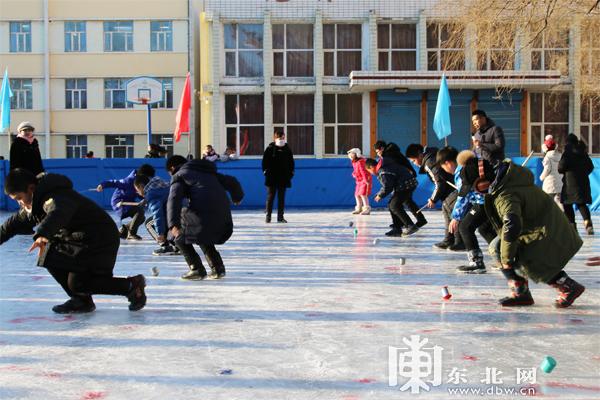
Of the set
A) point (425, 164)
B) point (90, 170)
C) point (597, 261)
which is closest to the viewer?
point (597, 261)

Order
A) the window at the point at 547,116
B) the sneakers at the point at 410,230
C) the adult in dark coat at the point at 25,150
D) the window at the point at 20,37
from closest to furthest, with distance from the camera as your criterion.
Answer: the adult in dark coat at the point at 25,150 → the sneakers at the point at 410,230 → the window at the point at 547,116 → the window at the point at 20,37

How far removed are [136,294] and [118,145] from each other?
3364 cm

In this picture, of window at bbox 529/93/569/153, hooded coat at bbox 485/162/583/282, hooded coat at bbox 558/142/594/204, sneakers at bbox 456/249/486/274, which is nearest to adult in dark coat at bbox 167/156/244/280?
sneakers at bbox 456/249/486/274

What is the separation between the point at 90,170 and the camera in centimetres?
2139

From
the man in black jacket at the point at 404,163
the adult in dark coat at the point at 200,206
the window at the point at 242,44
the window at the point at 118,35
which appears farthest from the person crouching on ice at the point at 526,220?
the window at the point at 118,35

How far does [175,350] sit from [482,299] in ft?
9.91

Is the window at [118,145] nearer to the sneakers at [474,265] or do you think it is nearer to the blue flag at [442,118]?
the blue flag at [442,118]

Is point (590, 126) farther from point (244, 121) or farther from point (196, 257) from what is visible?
point (196, 257)

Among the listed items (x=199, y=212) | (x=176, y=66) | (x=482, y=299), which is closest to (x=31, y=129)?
(x=199, y=212)

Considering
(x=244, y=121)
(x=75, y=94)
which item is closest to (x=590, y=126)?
(x=244, y=121)

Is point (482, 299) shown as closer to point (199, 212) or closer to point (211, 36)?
point (199, 212)

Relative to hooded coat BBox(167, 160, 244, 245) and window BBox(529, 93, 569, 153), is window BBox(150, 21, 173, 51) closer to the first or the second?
window BBox(529, 93, 569, 153)

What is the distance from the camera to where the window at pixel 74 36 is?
128 ft

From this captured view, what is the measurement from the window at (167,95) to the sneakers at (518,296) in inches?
1333
